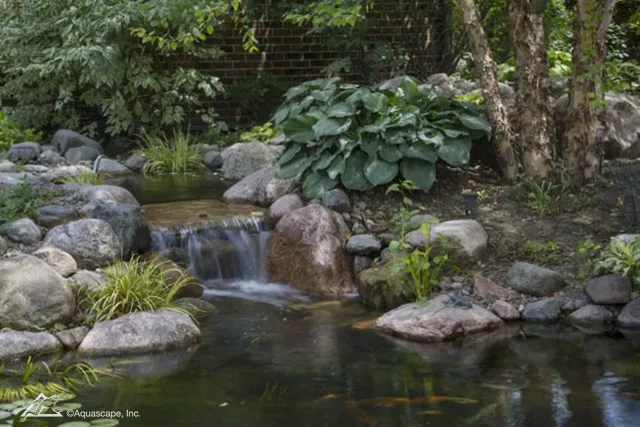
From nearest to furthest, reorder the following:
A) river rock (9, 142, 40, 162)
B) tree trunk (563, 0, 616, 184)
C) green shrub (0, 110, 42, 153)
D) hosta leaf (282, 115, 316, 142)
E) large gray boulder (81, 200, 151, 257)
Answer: large gray boulder (81, 200, 151, 257) → tree trunk (563, 0, 616, 184) → hosta leaf (282, 115, 316, 142) → river rock (9, 142, 40, 162) → green shrub (0, 110, 42, 153)

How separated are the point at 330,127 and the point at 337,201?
2.23ft

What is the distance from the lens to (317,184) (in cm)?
866

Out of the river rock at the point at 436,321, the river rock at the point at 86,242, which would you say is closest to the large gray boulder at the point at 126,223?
the river rock at the point at 86,242

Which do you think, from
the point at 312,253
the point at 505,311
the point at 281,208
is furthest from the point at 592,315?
the point at 281,208

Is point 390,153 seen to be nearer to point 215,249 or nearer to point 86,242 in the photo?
point 215,249

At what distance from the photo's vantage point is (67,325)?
261 inches

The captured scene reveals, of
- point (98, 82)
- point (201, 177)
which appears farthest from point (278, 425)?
point (98, 82)

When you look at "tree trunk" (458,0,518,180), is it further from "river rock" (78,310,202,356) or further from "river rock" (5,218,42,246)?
"river rock" (5,218,42,246)

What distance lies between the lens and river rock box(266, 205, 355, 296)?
7.93 m

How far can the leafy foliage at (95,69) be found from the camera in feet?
41.0

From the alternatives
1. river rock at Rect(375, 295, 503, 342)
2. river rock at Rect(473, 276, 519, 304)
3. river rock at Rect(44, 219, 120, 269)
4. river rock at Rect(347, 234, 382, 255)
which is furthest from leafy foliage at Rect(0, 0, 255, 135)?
river rock at Rect(375, 295, 503, 342)

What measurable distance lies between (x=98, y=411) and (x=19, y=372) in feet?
3.12

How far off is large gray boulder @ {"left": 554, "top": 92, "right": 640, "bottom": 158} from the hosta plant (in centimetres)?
148

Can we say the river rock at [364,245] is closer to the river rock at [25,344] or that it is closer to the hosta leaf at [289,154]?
the hosta leaf at [289,154]
